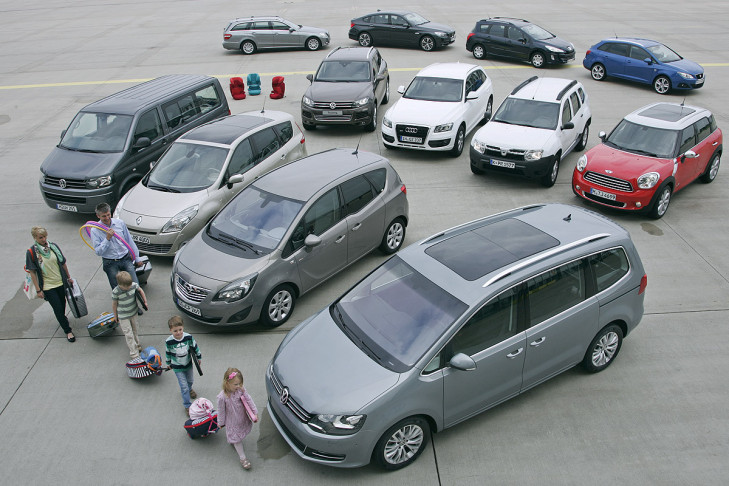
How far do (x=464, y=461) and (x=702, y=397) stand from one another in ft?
9.31

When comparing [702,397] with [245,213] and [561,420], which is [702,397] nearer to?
[561,420]

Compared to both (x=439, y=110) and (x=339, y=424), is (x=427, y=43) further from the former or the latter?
(x=339, y=424)

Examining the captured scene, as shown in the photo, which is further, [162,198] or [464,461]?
[162,198]

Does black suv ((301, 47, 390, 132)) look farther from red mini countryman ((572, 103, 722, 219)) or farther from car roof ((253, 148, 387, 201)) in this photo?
red mini countryman ((572, 103, 722, 219))

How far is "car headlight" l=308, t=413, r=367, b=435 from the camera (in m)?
5.29

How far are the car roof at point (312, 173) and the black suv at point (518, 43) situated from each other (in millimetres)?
13699

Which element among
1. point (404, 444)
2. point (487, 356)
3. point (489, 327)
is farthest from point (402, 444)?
point (489, 327)

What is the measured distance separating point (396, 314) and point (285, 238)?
2.38 m

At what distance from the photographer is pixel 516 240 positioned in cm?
661

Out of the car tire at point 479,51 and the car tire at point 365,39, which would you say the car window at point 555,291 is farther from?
the car tire at point 365,39

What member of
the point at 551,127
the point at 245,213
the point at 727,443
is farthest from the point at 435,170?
the point at 727,443

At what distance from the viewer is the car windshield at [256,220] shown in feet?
26.1

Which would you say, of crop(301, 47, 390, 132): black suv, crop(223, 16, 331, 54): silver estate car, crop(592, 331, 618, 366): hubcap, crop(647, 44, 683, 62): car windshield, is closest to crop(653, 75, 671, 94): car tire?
crop(647, 44, 683, 62): car windshield

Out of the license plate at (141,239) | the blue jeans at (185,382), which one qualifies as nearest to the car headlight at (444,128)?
the license plate at (141,239)
